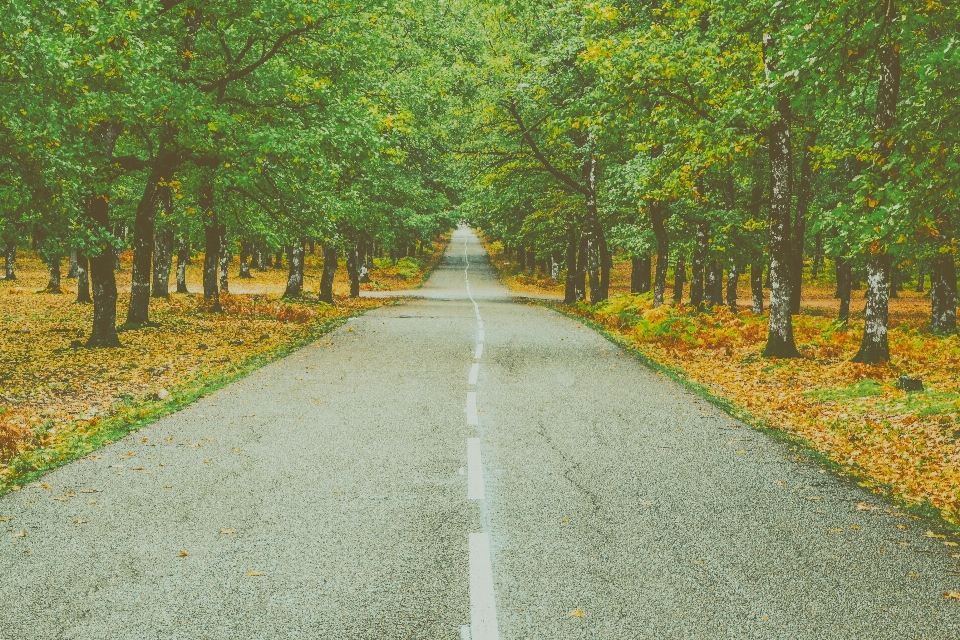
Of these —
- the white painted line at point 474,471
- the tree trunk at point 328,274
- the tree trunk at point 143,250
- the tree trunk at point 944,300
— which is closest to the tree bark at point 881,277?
the white painted line at point 474,471

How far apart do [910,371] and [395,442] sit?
33.7 feet

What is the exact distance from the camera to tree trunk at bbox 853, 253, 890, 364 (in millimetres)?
13914

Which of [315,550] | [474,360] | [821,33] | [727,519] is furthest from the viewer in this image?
[474,360]

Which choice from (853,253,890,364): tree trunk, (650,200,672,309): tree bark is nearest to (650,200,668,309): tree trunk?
(650,200,672,309): tree bark

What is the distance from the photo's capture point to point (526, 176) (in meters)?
32.3

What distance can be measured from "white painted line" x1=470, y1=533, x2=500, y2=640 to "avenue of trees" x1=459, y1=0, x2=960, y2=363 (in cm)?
476

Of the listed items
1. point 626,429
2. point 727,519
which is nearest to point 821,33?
point 626,429

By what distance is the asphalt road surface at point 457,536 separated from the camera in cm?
445

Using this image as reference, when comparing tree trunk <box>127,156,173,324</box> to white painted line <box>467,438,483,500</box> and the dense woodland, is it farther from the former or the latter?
white painted line <box>467,438,483,500</box>

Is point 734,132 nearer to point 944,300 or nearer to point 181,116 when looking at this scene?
point 181,116

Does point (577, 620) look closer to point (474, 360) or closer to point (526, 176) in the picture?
point (474, 360)

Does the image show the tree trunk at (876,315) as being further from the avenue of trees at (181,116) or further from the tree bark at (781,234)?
the avenue of trees at (181,116)

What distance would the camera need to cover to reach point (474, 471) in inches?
294

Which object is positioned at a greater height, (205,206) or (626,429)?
(205,206)
